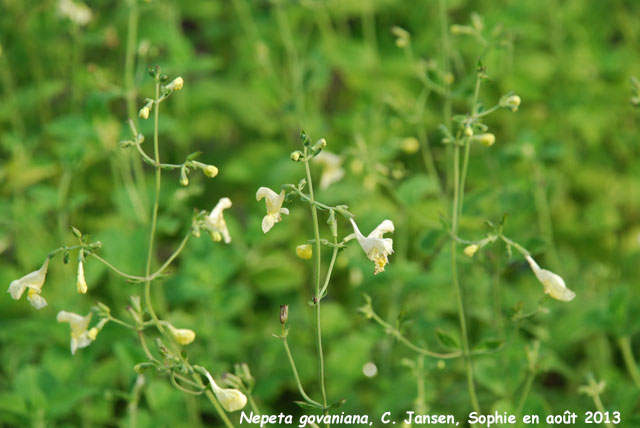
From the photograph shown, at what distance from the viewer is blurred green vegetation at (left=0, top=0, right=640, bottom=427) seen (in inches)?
88.1

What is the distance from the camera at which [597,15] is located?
371cm

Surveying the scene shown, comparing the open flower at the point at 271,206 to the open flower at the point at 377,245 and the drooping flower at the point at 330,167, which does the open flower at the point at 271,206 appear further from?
the drooping flower at the point at 330,167

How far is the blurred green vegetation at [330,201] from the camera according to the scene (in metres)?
2.24

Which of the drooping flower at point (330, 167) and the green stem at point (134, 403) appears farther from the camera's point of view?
the drooping flower at point (330, 167)

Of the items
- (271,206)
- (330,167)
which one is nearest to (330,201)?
(330,167)

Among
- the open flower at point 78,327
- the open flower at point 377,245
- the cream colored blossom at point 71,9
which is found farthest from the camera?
the cream colored blossom at point 71,9

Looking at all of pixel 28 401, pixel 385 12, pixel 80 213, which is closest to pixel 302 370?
pixel 28 401

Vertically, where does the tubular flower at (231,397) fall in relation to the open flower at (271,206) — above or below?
below

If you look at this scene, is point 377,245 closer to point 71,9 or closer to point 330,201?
point 330,201

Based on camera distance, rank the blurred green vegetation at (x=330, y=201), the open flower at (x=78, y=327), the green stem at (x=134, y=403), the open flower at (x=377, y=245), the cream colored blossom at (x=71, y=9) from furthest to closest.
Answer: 1. the cream colored blossom at (x=71, y=9)
2. the blurred green vegetation at (x=330, y=201)
3. the green stem at (x=134, y=403)
4. the open flower at (x=78, y=327)
5. the open flower at (x=377, y=245)

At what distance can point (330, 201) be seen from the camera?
8.75ft

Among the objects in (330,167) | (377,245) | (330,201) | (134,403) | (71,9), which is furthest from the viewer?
(71,9)

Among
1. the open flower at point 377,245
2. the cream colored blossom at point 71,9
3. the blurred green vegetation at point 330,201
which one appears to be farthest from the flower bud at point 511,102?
the cream colored blossom at point 71,9

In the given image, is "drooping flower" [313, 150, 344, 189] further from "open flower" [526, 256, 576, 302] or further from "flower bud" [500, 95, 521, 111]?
"open flower" [526, 256, 576, 302]
